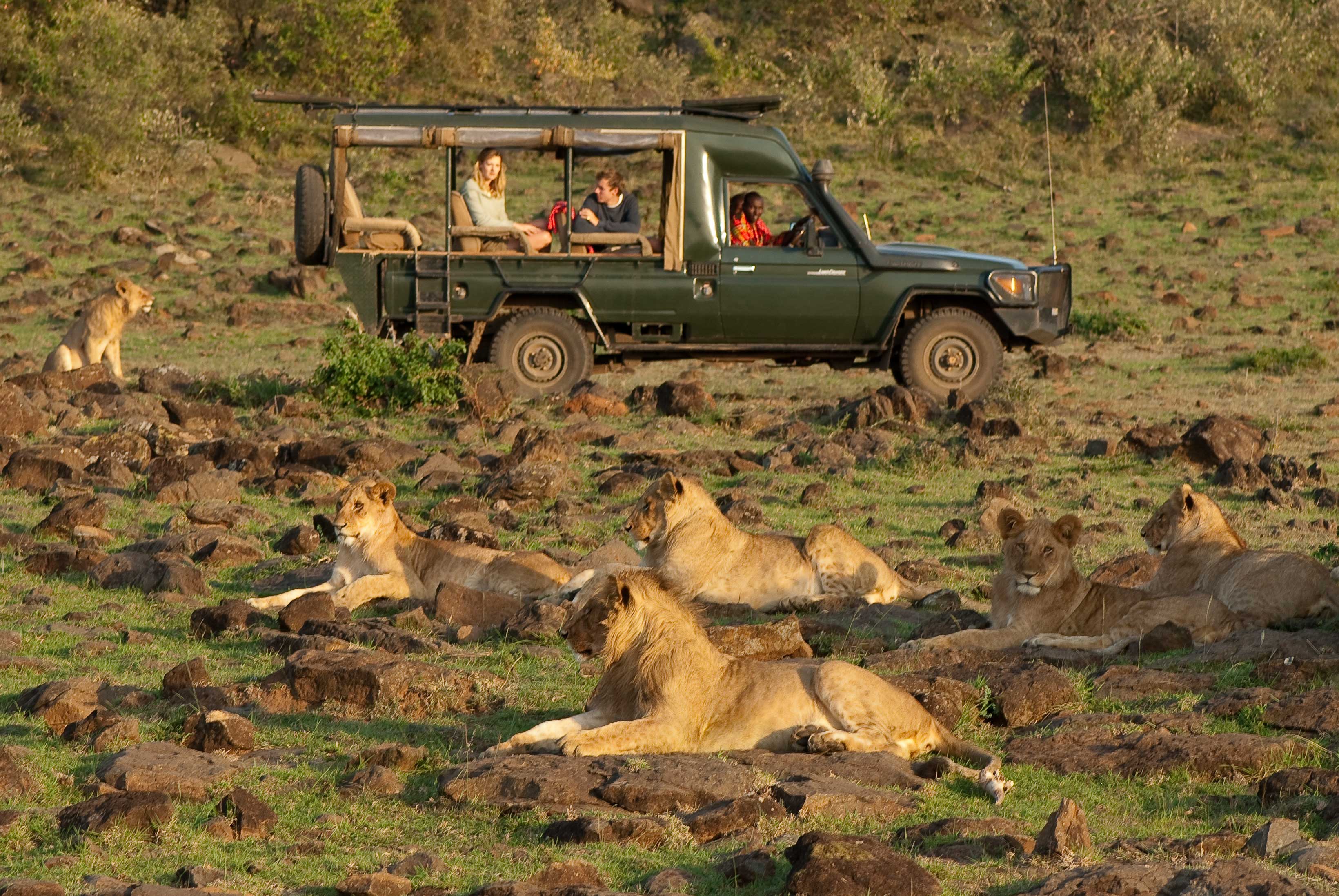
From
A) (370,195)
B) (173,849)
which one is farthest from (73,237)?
(173,849)

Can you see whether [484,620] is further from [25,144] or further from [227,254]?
[25,144]

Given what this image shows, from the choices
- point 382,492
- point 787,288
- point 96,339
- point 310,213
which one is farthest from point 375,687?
point 96,339

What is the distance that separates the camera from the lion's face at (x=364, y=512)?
9.30 metres

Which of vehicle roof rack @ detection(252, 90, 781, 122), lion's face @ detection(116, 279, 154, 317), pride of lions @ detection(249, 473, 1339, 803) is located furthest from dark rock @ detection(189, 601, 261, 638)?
lion's face @ detection(116, 279, 154, 317)

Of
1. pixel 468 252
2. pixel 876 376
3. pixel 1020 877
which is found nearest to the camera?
pixel 1020 877

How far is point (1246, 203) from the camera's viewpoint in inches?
1028

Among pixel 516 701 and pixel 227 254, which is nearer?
pixel 516 701

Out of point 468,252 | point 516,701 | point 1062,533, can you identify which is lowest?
point 516,701

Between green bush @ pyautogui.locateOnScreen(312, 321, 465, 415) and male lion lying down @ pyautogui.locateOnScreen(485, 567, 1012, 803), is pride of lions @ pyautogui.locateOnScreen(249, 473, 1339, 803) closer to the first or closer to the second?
male lion lying down @ pyautogui.locateOnScreen(485, 567, 1012, 803)

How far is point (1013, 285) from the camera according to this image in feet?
51.3

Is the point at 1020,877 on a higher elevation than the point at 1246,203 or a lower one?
lower

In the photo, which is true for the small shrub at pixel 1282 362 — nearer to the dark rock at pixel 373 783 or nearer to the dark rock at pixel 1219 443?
the dark rock at pixel 1219 443

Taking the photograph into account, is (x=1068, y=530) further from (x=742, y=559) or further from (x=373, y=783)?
(x=373, y=783)

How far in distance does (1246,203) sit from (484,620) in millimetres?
20095
